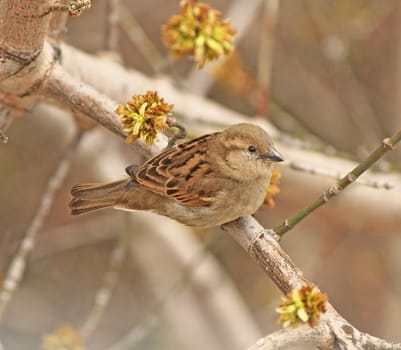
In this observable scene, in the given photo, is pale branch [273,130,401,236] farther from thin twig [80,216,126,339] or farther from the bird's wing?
thin twig [80,216,126,339]

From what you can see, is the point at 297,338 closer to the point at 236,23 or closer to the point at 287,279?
the point at 287,279

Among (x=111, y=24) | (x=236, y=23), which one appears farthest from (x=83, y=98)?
(x=236, y=23)

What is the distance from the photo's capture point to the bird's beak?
2.88 meters

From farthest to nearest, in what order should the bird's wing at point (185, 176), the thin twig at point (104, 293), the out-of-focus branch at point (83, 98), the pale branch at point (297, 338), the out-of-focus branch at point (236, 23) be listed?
the out-of-focus branch at point (236, 23)
the thin twig at point (104, 293)
the bird's wing at point (185, 176)
the out-of-focus branch at point (83, 98)
the pale branch at point (297, 338)

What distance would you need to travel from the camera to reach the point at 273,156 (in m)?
2.90

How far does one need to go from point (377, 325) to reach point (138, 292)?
5.81 feet

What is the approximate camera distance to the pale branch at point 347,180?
206 centimetres

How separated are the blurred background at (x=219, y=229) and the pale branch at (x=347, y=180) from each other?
1.14 metres

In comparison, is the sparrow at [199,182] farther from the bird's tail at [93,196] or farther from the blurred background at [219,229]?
the blurred background at [219,229]

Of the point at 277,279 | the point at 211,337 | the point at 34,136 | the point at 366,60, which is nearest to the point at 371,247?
the point at 366,60

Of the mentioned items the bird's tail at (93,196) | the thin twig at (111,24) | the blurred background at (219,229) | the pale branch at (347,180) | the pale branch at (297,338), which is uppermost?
the blurred background at (219,229)

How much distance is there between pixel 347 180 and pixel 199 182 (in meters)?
0.94

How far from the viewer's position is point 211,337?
4.70 metres

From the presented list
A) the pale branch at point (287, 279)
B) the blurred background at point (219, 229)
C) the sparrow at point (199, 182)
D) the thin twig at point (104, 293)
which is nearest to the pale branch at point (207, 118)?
the blurred background at point (219, 229)
